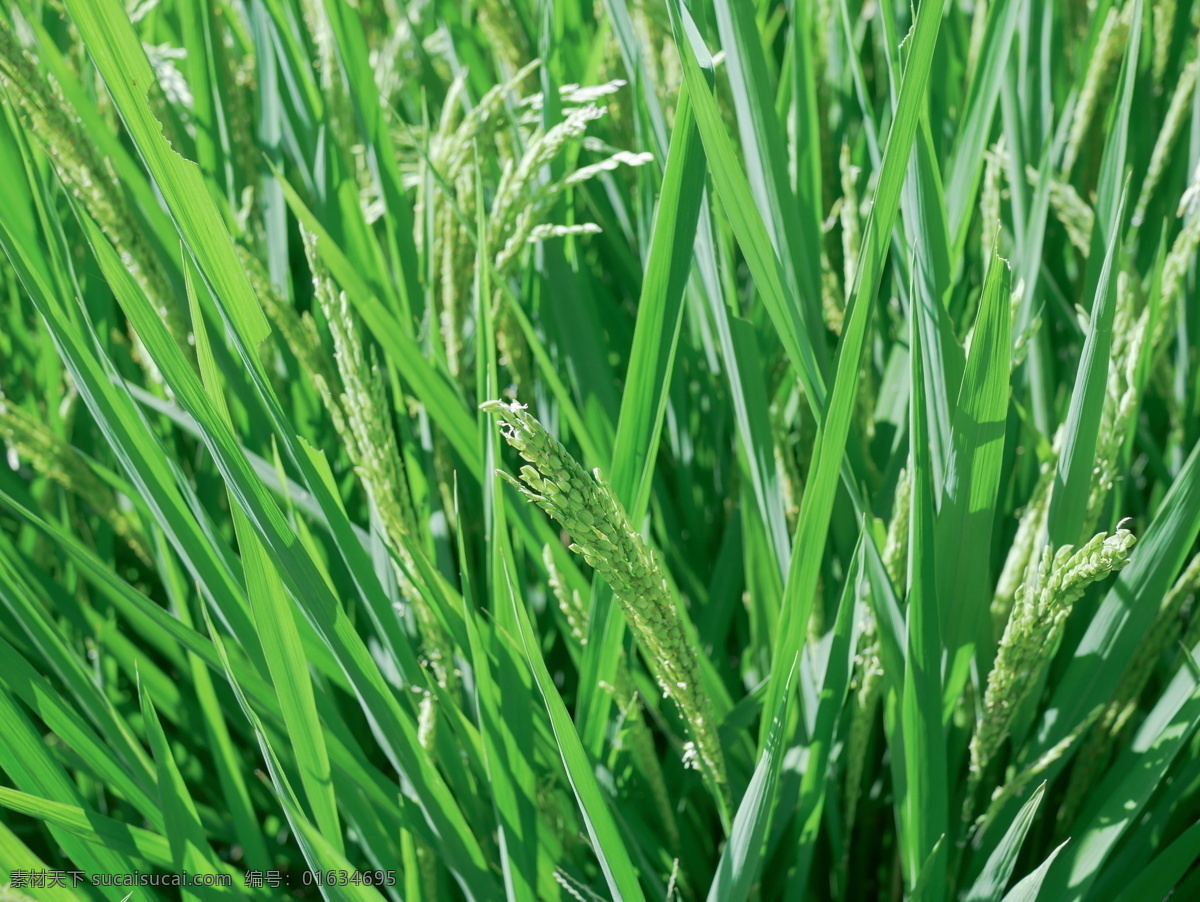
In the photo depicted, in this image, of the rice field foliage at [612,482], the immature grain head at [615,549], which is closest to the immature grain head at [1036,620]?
the rice field foliage at [612,482]

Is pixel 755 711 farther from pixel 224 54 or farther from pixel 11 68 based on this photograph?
pixel 224 54

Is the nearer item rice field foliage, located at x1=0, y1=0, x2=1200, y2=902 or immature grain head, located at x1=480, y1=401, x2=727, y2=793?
immature grain head, located at x1=480, y1=401, x2=727, y2=793

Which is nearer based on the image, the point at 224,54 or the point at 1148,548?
the point at 1148,548

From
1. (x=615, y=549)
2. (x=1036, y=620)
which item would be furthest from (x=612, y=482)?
(x=1036, y=620)

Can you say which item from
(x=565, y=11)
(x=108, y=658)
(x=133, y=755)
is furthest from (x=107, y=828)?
(x=565, y=11)

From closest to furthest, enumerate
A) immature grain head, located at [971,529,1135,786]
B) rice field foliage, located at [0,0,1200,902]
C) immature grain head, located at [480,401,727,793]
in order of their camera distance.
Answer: immature grain head, located at [480,401,727,793] < immature grain head, located at [971,529,1135,786] < rice field foliage, located at [0,0,1200,902]

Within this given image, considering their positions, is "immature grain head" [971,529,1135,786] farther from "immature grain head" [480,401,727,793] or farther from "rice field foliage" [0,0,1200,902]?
"immature grain head" [480,401,727,793]

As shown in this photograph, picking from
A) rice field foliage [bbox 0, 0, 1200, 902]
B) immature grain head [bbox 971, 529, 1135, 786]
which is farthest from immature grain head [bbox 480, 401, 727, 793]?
immature grain head [bbox 971, 529, 1135, 786]

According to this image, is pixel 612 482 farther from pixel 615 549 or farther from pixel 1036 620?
pixel 1036 620
